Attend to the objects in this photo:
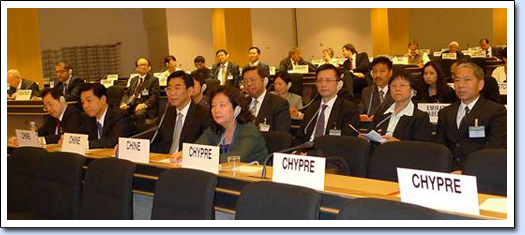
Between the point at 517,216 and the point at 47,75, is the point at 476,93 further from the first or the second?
the point at 47,75

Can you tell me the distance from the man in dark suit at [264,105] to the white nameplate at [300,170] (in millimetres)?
2460

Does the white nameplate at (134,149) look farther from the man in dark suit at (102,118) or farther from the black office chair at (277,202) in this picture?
the black office chair at (277,202)

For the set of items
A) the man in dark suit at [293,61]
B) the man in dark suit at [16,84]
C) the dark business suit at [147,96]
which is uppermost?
the man in dark suit at [293,61]

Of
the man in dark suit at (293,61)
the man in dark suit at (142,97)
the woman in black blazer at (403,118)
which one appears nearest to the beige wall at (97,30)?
the man in dark suit at (293,61)

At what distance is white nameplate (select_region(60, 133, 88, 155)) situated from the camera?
4273mm

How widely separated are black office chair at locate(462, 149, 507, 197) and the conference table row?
0.32m

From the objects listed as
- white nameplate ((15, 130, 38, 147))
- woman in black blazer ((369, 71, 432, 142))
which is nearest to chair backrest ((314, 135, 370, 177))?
woman in black blazer ((369, 71, 432, 142))

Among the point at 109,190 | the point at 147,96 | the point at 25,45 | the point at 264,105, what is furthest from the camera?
the point at 25,45

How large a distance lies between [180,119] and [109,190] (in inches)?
54.9

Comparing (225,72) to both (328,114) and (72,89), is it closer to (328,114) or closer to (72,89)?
(72,89)

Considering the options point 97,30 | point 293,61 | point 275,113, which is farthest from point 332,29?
point 275,113

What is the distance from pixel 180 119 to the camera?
180 inches

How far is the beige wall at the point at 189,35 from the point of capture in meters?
15.6

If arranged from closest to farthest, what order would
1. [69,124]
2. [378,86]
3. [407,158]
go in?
[407,158] → [69,124] → [378,86]
